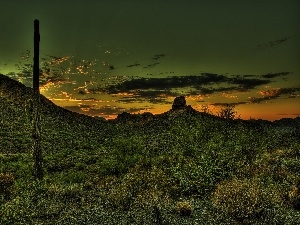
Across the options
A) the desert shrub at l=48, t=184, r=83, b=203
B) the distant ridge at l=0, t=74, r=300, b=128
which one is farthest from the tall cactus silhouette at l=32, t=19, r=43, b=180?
the distant ridge at l=0, t=74, r=300, b=128

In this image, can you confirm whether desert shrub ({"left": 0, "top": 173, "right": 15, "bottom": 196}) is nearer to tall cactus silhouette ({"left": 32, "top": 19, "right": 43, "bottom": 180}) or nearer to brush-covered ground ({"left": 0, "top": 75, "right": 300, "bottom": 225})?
brush-covered ground ({"left": 0, "top": 75, "right": 300, "bottom": 225})

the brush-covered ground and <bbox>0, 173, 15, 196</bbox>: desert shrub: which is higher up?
the brush-covered ground

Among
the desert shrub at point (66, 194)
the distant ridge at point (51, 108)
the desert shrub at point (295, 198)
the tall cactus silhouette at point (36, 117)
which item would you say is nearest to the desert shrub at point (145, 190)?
the desert shrub at point (66, 194)

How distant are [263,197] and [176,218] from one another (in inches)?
127

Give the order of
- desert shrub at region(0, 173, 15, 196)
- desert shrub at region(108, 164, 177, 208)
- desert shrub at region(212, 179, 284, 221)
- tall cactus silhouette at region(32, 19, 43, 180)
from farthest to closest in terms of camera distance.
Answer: tall cactus silhouette at region(32, 19, 43, 180)
desert shrub at region(0, 173, 15, 196)
desert shrub at region(108, 164, 177, 208)
desert shrub at region(212, 179, 284, 221)

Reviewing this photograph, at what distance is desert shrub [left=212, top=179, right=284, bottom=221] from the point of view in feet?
39.9

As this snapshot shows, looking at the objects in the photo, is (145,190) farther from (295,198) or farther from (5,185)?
(5,185)

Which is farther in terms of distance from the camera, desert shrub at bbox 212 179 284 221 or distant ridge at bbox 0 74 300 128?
distant ridge at bbox 0 74 300 128

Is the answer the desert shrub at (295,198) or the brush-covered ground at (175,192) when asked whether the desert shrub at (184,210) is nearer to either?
the brush-covered ground at (175,192)

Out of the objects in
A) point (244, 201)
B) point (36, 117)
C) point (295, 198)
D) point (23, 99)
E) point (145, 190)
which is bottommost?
point (145, 190)

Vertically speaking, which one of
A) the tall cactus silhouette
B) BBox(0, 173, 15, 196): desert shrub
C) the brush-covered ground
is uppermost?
the tall cactus silhouette

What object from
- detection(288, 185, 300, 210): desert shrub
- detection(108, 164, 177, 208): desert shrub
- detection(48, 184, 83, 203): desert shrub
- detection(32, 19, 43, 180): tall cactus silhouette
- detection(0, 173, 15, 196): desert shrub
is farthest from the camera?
detection(32, 19, 43, 180): tall cactus silhouette

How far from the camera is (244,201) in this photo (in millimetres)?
12414

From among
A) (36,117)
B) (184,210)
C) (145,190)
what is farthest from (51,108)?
(184,210)
